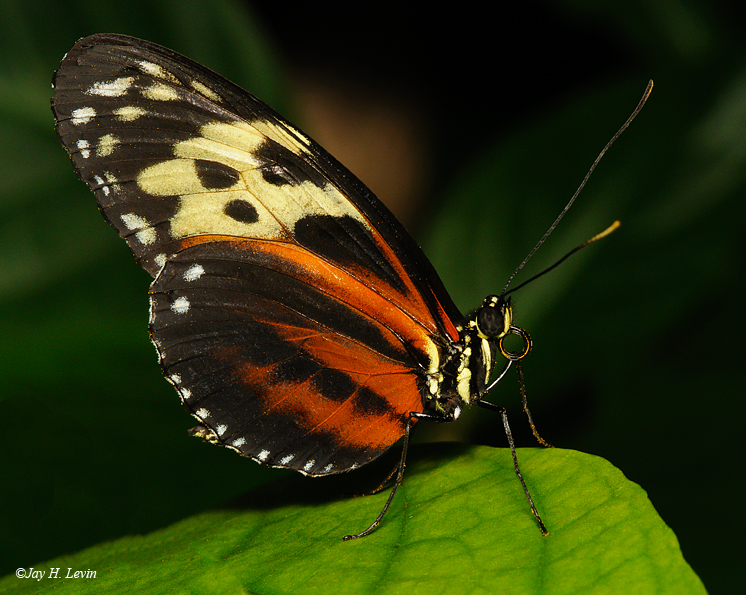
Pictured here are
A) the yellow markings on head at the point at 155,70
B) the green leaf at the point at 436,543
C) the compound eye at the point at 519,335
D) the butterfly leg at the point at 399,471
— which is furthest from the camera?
the compound eye at the point at 519,335

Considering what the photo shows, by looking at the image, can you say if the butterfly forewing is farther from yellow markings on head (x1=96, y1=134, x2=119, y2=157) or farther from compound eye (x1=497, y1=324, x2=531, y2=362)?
compound eye (x1=497, y1=324, x2=531, y2=362)

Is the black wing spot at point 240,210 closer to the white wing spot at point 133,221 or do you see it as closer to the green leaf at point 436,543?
the white wing spot at point 133,221

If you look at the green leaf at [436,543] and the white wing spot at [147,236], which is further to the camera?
the white wing spot at [147,236]

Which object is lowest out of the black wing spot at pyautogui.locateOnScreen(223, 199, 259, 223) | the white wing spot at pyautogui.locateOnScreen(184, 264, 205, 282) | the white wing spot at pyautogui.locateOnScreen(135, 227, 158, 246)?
the white wing spot at pyautogui.locateOnScreen(184, 264, 205, 282)

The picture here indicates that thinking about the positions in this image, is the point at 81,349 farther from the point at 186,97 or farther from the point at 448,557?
the point at 448,557

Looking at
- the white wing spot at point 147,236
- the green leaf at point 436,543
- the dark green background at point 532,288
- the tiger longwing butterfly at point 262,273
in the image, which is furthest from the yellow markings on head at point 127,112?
the green leaf at point 436,543

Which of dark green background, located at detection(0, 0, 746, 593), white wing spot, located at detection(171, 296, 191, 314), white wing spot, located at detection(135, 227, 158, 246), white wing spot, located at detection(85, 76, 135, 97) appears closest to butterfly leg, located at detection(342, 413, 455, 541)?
dark green background, located at detection(0, 0, 746, 593)

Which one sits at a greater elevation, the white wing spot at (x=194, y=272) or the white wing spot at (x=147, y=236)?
the white wing spot at (x=147, y=236)
